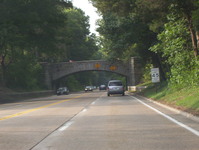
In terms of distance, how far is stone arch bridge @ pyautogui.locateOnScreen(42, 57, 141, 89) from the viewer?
62.5 meters

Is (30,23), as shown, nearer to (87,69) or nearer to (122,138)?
(87,69)

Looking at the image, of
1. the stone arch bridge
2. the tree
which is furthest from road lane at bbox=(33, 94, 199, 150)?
the stone arch bridge

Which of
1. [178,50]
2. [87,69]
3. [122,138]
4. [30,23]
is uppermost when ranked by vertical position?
[30,23]

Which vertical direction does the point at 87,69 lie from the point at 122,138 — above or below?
above

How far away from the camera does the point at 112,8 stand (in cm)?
2639

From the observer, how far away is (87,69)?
64562 mm

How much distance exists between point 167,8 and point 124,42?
13904 millimetres

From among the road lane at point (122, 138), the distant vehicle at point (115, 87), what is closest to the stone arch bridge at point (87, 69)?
the distant vehicle at point (115, 87)

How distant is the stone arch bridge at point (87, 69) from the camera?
62522 millimetres

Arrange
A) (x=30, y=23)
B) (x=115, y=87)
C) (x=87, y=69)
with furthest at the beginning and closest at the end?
(x=87, y=69) < (x=115, y=87) < (x=30, y=23)

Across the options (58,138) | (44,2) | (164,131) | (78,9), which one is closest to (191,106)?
(164,131)

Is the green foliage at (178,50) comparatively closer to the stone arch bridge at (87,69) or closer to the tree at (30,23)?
the tree at (30,23)

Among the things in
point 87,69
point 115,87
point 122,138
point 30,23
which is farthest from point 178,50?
point 87,69

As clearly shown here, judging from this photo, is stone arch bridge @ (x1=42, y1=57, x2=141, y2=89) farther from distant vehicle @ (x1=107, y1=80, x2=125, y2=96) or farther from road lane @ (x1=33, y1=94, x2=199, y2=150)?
road lane @ (x1=33, y1=94, x2=199, y2=150)
